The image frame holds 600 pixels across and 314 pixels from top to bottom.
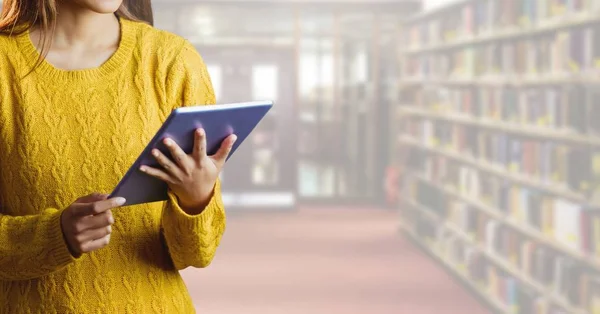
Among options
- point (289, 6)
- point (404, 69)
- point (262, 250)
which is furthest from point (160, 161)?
point (289, 6)

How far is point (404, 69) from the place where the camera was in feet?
24.4

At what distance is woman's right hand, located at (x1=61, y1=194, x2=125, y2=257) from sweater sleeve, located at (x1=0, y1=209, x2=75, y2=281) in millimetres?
33

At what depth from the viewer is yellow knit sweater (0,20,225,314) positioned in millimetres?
Result: 1143

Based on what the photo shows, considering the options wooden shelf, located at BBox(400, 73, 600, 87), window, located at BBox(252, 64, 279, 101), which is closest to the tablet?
wooden shelf, located at BBox(400, 73, 600, 87)

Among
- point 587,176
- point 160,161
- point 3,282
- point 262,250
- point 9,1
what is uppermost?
point 9,1

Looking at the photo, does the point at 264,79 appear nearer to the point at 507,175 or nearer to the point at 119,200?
the point at 507,175

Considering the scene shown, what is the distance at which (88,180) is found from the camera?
1.16 metres

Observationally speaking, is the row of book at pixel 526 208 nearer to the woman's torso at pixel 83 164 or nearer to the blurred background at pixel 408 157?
the blurred background at pixel 408 157

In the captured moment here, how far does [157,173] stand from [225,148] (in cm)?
9

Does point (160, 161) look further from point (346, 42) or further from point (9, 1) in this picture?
point (346, 42)

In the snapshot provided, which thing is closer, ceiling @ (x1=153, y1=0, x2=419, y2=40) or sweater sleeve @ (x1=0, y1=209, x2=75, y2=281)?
sweater sleeve @ (x1=0, y1=209, x2=75, y2=281)

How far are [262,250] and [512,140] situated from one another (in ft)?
9.43

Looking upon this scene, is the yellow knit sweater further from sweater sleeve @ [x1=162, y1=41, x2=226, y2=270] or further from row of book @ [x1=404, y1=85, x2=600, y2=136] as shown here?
row of book @ [x1=404, y1=85, x2=600, y2=136]

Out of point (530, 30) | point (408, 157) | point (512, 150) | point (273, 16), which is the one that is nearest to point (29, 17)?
point (530, 30)
